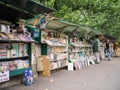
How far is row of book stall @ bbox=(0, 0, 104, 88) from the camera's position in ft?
25.8

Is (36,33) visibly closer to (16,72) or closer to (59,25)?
(16,72)

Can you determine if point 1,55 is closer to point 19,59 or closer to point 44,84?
point 19,59

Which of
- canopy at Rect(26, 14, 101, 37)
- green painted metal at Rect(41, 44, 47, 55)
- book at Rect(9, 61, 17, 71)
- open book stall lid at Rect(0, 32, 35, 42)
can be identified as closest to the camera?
open book stall lid at Rect(0, 32, 35, 42)

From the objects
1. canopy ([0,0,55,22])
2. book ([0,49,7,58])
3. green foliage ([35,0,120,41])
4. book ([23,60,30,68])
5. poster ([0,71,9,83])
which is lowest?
poster ([0,71,9,83])

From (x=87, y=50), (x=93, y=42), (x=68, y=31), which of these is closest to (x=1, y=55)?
(x=68, y=31)

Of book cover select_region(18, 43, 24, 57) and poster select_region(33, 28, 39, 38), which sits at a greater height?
poster select_region(33, 28, 39, 38)

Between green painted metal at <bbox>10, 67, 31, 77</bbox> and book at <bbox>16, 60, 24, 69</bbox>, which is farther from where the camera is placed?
book at <bbox>16, 60, 24, 69</bbox>

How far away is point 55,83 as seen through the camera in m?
8.79

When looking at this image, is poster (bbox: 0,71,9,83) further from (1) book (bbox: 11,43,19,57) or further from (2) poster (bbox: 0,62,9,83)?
(1) book (bbox: 11,43,19,57)

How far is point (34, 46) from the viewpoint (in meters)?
9.80

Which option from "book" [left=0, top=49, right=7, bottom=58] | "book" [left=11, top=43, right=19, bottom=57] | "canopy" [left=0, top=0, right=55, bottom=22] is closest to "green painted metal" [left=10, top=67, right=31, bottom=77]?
"book" [left=11, top=43, right=19, bottom=57]

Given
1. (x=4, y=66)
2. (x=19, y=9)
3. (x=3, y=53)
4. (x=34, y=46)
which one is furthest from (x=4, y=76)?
(x=34, y=46)

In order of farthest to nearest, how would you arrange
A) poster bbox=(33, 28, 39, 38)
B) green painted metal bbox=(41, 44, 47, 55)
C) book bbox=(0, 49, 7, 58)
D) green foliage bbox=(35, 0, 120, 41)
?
green foliage bbox=(35, 0, 120, 41) → green painted metal bbox=(41, 44, 47, 55) → poster bbox=(33, 28, 39, 38) → book bbox=(0, 49, 7, 58)

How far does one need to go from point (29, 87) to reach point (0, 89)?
97cm
